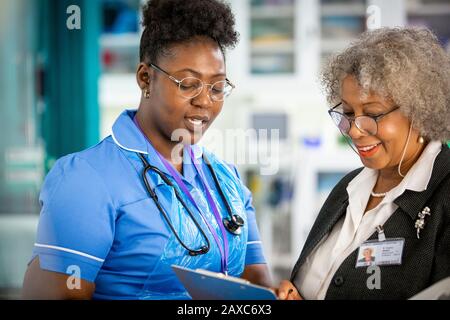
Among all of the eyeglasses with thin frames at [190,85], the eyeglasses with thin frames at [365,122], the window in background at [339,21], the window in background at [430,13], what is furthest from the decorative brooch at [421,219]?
the window in background at [339,21]

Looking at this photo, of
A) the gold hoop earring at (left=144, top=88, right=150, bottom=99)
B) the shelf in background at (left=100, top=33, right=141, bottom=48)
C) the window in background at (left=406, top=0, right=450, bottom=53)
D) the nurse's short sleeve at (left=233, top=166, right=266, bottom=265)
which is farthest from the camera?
the shelf in background at (left=100, top=33, right=141, bottom=48)

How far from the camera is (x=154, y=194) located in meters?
1.36

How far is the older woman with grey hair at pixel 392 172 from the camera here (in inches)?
48.6

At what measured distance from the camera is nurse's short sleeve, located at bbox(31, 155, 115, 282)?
4.20 feet

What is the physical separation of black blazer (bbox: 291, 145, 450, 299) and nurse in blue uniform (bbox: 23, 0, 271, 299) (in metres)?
0.32

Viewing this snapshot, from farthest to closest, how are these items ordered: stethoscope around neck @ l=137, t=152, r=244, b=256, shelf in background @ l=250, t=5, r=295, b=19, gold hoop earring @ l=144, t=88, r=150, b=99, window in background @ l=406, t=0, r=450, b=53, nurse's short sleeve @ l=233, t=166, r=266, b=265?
shelf in background @ l=250, t=5, r=295, b=19 → window in background @ l=406, t=0, r=450, b=53 → nurse's short sleeve @ l=233, t=166, r=266, b=265 → gold hoop earring @ l=144, t=88, r=150, b=99 → stethoscope around neck @ l=137, t=152, r=244, b=256

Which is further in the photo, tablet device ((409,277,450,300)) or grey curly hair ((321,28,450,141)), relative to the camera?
grey curly hair ((321,28,450,141))

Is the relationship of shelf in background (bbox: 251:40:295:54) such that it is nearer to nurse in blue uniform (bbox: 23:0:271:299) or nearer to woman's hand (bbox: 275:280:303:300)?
nurse in blue uniform (bbox: 23:0:271:299)

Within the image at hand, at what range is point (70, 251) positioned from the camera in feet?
4.22

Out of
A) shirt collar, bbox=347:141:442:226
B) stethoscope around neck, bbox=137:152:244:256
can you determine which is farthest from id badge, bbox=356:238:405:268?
stethoscope around neck, bbox=137:152:244:256

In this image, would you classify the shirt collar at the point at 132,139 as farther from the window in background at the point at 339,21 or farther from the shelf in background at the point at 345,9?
the shelf in background at the point at 345,9

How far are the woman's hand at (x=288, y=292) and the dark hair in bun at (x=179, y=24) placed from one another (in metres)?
0.63
